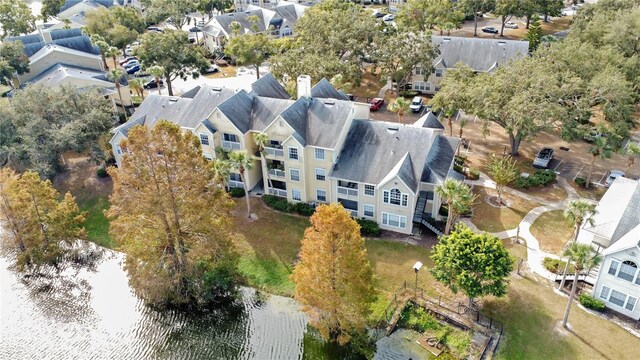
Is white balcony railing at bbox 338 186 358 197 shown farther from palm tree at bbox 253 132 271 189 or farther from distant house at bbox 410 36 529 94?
distant house at bbox 410 36 529 94

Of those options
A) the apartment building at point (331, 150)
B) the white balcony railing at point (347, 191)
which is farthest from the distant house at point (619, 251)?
the white balcony railing at point (347, 191)

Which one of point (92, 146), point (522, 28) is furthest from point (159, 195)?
point (522, 28)

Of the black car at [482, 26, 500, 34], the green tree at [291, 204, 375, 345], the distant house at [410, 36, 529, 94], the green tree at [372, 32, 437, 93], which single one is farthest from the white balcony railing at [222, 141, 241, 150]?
the black car at [482, 26, 500, 34]

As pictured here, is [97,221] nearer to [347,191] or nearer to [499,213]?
[347,191]

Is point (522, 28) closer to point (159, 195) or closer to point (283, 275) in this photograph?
point (283, 275)

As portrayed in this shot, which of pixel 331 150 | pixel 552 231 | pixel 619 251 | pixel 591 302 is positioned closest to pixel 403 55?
pixel 331 150

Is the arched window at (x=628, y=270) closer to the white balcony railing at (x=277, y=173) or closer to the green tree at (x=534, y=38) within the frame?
the white balcony railing at (x=277, y=173)
